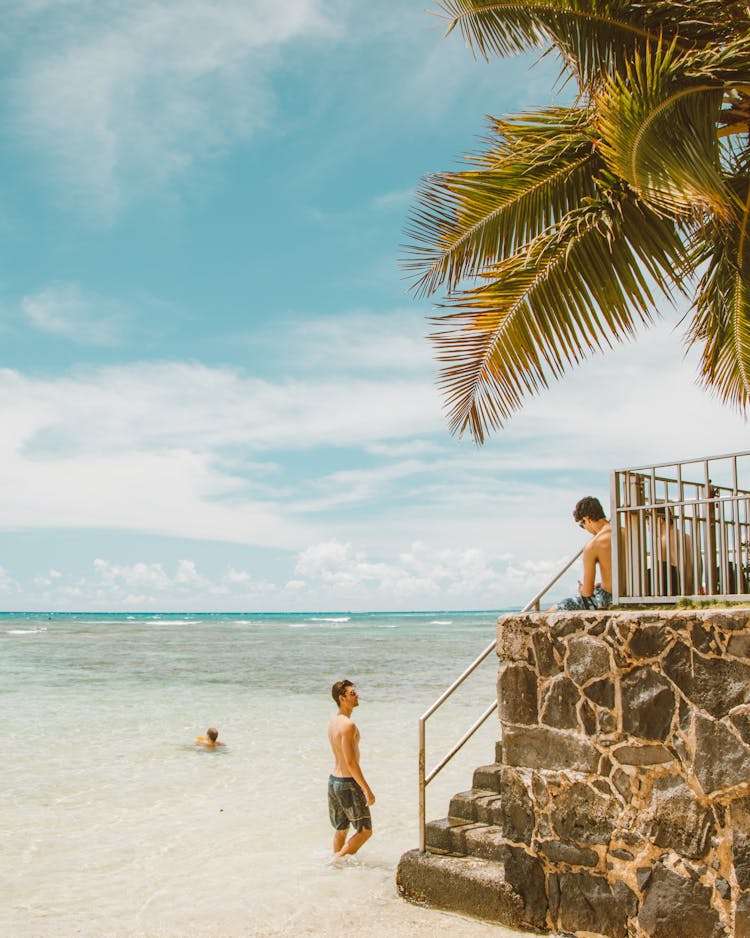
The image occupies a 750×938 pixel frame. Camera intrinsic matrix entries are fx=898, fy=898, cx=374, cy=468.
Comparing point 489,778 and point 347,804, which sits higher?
point 489,778

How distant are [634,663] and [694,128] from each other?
3.72m

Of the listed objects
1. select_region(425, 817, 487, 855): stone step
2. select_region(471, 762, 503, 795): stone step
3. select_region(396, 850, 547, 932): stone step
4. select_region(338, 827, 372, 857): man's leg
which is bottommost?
select_region(338, 827, 372, 857): man's leg

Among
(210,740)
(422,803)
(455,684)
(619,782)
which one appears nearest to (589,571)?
(455,684)

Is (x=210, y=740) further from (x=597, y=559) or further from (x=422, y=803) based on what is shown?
(x=597, y=559)

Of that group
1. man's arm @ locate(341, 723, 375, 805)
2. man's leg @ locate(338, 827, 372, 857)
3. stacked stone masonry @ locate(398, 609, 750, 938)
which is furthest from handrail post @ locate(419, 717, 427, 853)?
man's leg @ locate(338, 827, 372, 857)

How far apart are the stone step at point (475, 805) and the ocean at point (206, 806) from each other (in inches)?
31.0

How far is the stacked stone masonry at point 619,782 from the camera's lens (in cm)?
510

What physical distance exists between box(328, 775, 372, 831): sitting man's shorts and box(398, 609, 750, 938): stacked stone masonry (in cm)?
128

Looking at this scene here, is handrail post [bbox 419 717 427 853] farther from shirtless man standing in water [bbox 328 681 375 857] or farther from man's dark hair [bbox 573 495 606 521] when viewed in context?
man's dark hair [bbox 573 495 606 521]

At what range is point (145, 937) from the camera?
6531mm

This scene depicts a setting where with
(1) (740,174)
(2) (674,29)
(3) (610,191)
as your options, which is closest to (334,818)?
(3) (610,191)

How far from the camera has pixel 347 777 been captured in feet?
24.9

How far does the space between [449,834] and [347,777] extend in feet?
3.83

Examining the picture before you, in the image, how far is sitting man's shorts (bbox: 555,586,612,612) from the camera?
644cm
